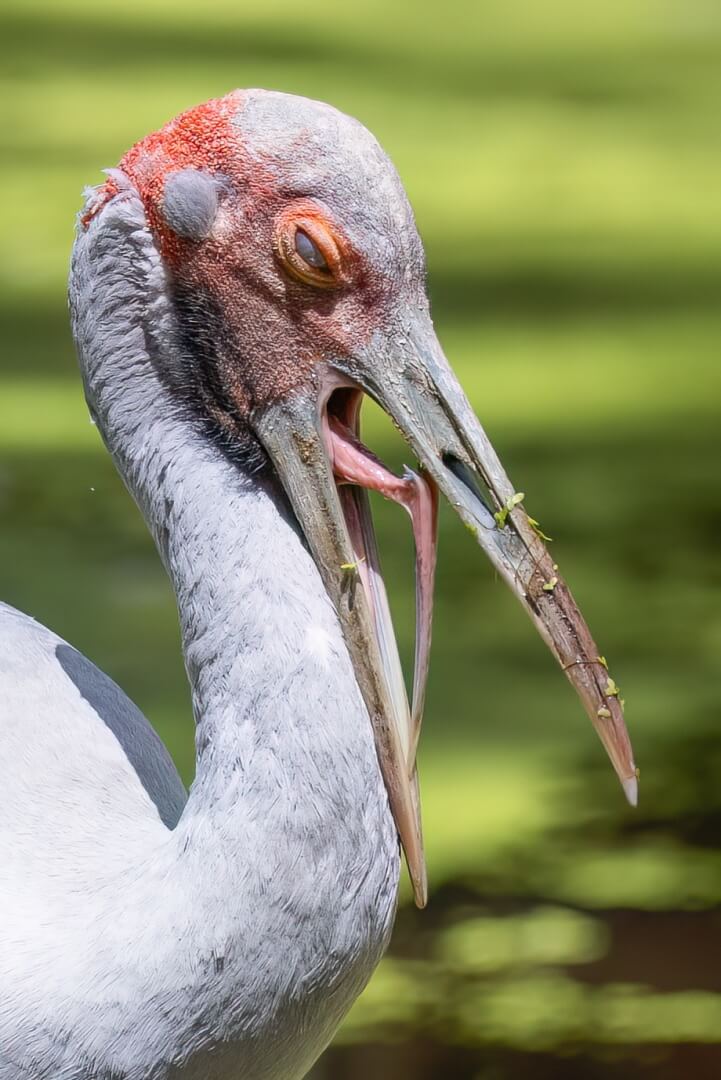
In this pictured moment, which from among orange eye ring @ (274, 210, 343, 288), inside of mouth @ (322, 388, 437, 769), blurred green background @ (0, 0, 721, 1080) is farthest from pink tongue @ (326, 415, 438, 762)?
blurred green background @ (0, 0, 721, 1080)

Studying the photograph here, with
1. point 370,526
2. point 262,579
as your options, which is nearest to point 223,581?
point 262,579

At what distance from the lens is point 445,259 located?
130 inches

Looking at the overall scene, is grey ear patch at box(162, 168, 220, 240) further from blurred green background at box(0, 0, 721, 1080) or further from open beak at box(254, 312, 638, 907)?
blurred green background at box(0, 0, 721, 1080)

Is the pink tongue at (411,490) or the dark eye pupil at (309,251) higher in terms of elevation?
the dark eye pupil at (309,251)

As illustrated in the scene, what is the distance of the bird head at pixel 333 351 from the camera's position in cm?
113

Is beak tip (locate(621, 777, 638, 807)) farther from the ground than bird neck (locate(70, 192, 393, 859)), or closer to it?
closer to it

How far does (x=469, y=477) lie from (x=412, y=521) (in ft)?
0.16

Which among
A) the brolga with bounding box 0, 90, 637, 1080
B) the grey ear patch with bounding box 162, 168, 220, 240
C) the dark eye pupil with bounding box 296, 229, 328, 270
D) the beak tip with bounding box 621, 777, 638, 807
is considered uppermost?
the grey ear patch with bounding box 162, 168, 220, 240

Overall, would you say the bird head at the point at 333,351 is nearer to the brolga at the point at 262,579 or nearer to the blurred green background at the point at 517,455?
the brolga at the point at 262,579

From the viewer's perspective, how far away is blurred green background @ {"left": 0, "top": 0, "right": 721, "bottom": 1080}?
188cm

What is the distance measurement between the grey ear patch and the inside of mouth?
15cm

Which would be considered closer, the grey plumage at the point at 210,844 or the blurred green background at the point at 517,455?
the grey plumage at the point at 210,844

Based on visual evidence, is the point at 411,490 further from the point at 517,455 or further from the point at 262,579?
the point at 517,455

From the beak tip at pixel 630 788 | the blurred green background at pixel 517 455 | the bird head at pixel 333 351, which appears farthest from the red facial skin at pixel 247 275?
the blurred green background at pixel 517 455
